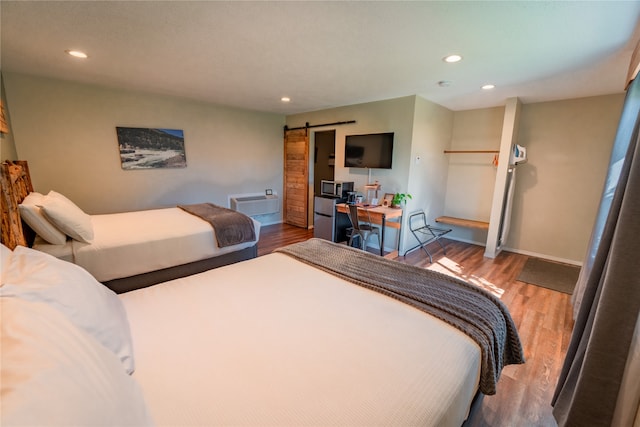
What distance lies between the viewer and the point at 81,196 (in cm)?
355

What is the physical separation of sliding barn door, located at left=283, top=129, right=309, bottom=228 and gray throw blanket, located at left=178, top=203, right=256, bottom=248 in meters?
2.35

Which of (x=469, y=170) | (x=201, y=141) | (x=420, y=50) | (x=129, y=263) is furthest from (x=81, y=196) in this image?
(x=469, y=170)

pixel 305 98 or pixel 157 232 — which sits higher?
pixel 305 98

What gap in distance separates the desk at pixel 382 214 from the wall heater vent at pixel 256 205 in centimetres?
191

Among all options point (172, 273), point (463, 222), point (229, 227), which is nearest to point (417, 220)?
point (463, 222)

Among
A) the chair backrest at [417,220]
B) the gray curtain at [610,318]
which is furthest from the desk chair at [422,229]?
the gray curtain at [610,318]

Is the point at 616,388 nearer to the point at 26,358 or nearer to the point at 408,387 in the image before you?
the point at 408,387

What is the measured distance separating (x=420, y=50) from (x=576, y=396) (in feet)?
7.91

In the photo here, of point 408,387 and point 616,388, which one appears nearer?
point 408,387

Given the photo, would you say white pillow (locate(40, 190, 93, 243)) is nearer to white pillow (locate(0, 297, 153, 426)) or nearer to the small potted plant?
white pillow (locate(0, 297, 153, 426))

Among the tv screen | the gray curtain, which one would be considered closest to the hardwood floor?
the gray curtain

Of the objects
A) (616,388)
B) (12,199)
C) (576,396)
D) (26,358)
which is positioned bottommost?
(576,396)

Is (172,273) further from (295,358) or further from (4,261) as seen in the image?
(295,358)

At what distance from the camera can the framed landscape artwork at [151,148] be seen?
3756 millimetres
